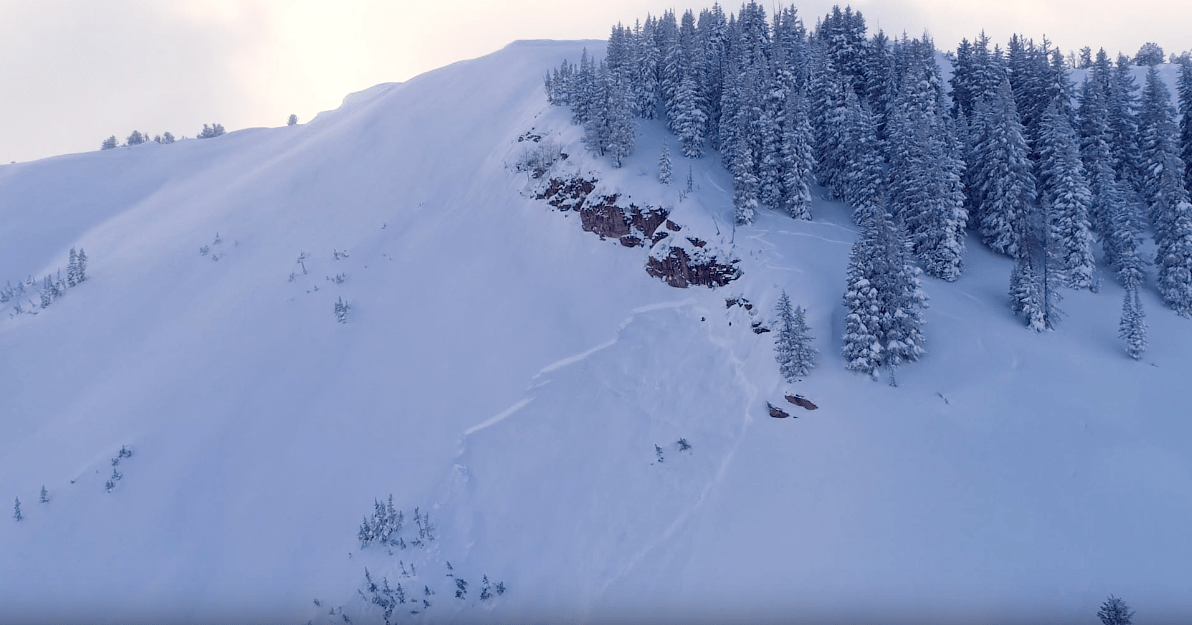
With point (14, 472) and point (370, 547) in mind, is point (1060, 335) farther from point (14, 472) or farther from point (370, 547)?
point (14, 472)

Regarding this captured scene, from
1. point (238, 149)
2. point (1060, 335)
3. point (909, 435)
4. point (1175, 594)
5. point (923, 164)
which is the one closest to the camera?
point (1175, 594)

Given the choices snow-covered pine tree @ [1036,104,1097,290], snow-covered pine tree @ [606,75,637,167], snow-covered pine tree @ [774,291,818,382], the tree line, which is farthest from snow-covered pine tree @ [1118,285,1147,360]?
snow-covered pine tree @ [606,75,637,167]

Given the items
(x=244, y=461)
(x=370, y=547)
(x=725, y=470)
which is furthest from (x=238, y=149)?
(x=725, y=470)

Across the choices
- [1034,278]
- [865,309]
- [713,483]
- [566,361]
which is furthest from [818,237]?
[713,483]

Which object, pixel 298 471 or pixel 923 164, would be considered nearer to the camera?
pixel 298 471

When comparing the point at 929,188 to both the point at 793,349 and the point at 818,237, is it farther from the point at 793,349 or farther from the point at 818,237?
the point at 793,349
